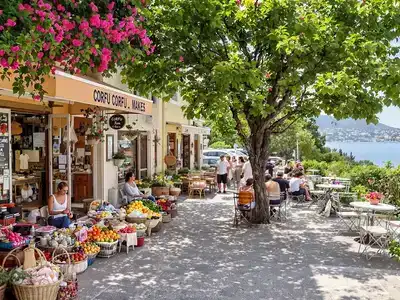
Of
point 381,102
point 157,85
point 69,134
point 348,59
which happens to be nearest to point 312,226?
point 381,102

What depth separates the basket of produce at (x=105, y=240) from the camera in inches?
304

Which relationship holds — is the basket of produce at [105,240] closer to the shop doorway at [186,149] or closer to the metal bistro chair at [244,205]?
the metal bistro chair at [244,205]

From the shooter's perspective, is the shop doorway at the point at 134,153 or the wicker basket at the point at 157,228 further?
the shop doorway at the point at 134,153

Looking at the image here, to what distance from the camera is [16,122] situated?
33.8 ft

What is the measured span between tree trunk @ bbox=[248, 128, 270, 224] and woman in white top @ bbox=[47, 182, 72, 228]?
5044 mm

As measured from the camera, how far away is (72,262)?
6504 millimetres

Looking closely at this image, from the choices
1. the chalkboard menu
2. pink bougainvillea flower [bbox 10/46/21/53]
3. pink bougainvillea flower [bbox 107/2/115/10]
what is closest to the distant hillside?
pink bougainvillea flower [bbox 107/2/115/10]

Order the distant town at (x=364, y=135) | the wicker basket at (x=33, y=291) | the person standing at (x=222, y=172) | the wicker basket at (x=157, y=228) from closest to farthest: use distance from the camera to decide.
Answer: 1. the wicker basket at (x=33, y=291)
2. the wicker basket at (x=157, y=228)
3. the person standing at (x=222, y=172)
4. the distant town at (x=364, y=135)

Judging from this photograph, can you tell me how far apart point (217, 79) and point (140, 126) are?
7.97 m

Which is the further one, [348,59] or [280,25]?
[280,25]

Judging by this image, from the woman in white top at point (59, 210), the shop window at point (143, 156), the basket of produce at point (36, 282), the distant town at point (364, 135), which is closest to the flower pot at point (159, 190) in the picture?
the shop window at point (143, 156)

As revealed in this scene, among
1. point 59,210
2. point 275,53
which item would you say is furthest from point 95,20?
point 275,53

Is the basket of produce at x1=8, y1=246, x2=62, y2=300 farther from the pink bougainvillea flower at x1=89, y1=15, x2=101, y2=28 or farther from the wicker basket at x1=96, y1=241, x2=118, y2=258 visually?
the pink bougainvillea flower at x1=89, y1=15, x2=101, y2=28

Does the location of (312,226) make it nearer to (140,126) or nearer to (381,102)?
(381,102)
